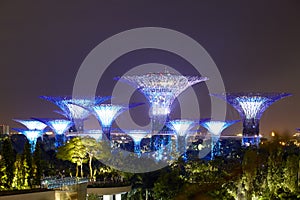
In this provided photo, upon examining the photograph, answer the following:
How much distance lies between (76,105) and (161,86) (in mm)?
10561

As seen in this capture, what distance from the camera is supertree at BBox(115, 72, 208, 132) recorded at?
41438mm

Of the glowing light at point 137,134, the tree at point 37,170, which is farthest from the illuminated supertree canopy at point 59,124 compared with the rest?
the tree at point 37,170

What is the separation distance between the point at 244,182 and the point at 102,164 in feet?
52.7

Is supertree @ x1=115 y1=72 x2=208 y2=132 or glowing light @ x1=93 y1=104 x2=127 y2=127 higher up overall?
supertree @ x1=115 y1=72 x2=208 y2=132

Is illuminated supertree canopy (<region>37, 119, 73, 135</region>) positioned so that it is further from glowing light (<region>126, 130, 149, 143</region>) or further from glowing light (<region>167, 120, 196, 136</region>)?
glowing light (<region>167, 120, 196, 136</region>)

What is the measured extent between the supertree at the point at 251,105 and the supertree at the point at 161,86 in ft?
22.4

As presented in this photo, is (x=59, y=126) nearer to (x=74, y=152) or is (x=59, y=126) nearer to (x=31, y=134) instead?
(x=31, y=134)

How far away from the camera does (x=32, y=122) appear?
63938 millimetres

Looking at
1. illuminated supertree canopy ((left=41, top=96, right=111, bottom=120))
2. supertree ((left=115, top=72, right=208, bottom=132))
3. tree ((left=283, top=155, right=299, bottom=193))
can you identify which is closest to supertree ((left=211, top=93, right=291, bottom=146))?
supertree ((left=115, top=72, right=208, bottom=132))

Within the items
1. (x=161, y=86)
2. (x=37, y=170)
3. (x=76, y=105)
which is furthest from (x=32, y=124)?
(x=37, y=170)

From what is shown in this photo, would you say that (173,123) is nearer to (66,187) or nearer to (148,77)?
(148,77)

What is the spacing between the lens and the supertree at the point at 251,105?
46.7 meters

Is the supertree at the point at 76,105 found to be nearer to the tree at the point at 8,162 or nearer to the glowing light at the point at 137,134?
the glowing light at the point at 137,134

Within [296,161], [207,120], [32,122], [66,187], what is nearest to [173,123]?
[207,120]
